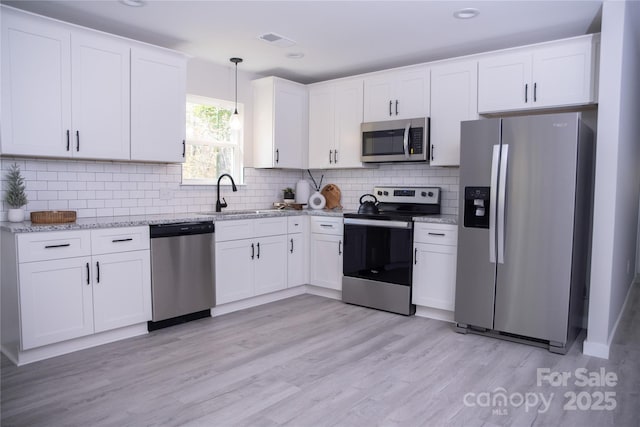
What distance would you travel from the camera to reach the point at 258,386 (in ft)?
8.57

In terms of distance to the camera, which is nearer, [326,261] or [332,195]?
[326,261]

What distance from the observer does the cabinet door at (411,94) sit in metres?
4.22

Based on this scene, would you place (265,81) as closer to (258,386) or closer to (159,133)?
(159,133)

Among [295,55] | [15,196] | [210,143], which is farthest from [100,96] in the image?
[295,55]

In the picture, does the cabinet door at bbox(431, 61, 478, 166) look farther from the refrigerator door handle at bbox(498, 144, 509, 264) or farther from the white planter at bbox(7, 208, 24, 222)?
the white planter at bbox(7, 208, 24, 222)

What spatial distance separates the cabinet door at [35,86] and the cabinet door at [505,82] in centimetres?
331

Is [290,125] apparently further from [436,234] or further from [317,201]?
[436,234]

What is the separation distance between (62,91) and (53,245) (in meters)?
1.13

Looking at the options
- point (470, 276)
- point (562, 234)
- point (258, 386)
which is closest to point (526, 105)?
point (562, 234)

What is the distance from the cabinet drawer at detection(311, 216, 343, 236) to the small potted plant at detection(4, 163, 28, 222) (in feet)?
8.47

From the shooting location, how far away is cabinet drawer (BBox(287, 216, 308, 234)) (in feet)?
15.1

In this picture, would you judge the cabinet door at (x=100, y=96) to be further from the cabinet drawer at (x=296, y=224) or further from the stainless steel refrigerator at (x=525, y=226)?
the stainless steel refrigerator at (x=525, y=226)

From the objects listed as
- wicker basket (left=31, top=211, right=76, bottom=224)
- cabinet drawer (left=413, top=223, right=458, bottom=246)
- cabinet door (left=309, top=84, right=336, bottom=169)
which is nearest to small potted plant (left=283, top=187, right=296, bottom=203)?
cabinet door (left=309, top=84, right=336, bottom=169)

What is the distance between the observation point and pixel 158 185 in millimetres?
4133
